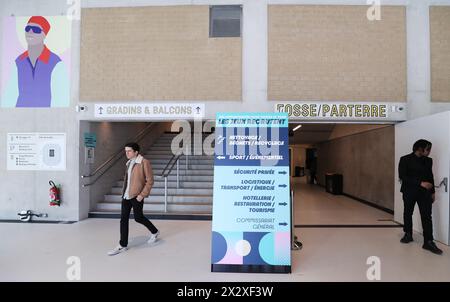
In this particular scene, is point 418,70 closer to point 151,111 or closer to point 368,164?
point 368,164

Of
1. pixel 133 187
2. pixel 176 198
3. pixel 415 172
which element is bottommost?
pixel 176 198

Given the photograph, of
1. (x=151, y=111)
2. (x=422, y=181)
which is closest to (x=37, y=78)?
(x=151, y=111)

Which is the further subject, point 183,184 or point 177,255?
point 183,184

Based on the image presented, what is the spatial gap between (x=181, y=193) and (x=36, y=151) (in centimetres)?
300

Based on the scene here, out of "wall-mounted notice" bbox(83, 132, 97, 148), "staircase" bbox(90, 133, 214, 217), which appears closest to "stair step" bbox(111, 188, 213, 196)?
"staircase" bbox(90, 133, 214, 217)

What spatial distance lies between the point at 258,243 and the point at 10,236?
3.90 meters

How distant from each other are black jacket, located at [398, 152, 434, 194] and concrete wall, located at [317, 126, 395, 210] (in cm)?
242

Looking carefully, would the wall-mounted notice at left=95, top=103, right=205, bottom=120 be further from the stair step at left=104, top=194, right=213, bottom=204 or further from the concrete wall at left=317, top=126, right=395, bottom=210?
the concrete wall at left=317, top=126, right=395, bottom=210

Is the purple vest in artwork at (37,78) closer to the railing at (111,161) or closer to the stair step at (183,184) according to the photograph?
the railing at (111,161)

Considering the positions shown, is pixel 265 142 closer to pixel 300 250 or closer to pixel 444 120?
pixel 300 250

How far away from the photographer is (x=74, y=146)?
199 inches

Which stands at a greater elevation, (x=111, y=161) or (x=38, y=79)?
(x=38, y=79)

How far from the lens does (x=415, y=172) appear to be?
3586mm

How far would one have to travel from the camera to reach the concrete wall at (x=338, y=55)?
15.5 ft
